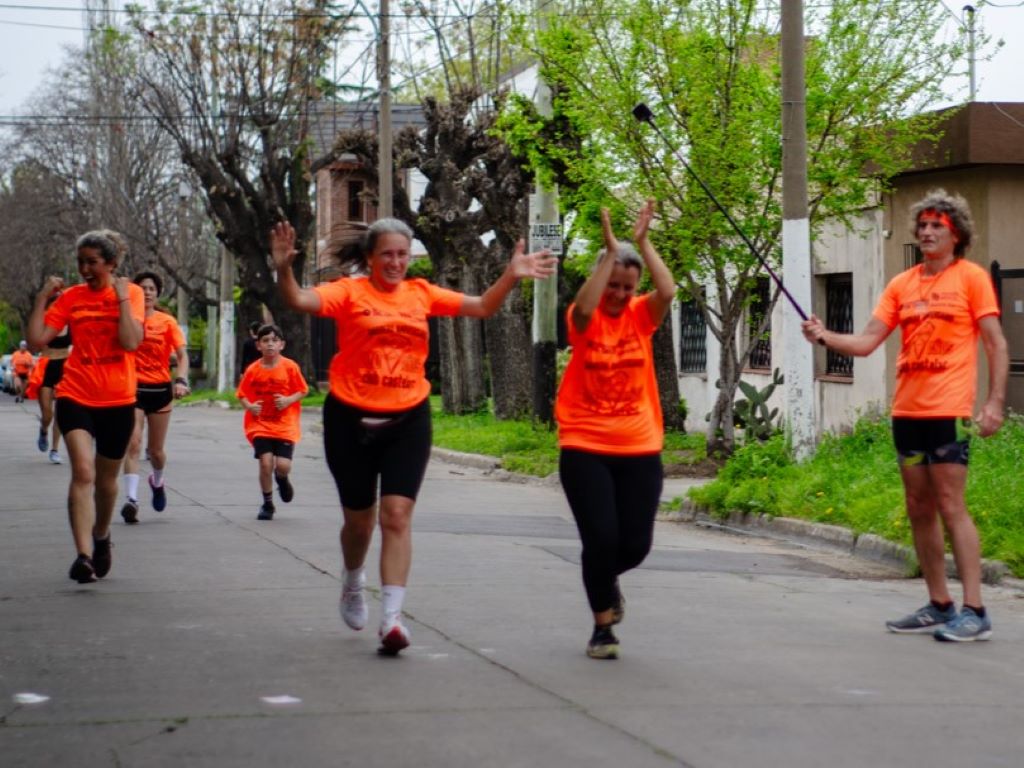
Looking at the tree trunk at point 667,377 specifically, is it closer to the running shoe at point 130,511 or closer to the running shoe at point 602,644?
the running shoe at point 130,511

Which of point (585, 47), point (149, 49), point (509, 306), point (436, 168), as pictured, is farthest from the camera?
point (149, 49)

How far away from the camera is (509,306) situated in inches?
1080

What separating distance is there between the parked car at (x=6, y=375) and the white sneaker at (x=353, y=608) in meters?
56.1

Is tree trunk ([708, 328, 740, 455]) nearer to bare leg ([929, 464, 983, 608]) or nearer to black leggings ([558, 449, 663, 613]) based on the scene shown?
bare leg ([929, 464, 983, 608])

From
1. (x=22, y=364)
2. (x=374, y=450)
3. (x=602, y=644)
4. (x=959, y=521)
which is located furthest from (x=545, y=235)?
(x=22, y=364)

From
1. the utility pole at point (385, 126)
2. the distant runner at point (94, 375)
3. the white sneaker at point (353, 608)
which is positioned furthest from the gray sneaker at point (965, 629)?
the utility pole at point (385, 126)

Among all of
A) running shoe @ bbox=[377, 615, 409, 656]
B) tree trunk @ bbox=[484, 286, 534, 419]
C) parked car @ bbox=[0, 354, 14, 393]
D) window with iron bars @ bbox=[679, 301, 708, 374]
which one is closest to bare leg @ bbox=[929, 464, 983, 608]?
running shoe @ bbox=[377, 615, 409, 656]

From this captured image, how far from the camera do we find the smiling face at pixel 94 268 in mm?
9672

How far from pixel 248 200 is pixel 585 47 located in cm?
2444

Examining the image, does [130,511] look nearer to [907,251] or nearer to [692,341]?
[907,251]

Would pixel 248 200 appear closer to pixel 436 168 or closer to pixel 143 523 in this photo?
pixel 436 168

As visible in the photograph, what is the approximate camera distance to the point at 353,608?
7.73 m

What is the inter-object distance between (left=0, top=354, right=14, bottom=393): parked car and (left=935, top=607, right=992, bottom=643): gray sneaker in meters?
56.8

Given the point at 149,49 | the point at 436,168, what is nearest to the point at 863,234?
the point at 436,168
